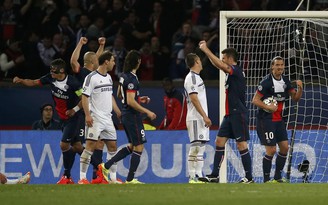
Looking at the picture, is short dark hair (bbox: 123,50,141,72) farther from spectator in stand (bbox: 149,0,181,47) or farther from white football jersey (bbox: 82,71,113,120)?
spectator in stand (bbox: 149,0,181,47)

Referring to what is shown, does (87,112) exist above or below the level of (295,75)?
below

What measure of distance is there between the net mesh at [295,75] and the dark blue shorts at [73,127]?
301 cm

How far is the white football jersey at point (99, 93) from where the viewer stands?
1755 cm

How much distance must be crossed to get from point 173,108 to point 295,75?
2.47 m

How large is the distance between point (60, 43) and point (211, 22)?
128 inches

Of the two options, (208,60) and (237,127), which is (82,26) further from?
(237,127)

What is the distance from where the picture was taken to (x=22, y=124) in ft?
74.8

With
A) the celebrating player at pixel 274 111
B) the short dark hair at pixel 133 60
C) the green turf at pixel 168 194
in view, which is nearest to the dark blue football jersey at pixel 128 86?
the short dark hair at pixel 133 60

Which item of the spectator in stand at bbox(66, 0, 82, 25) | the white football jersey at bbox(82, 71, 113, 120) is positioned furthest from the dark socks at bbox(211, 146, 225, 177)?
the spectator in stand at bbox(66, 0, 82, 25)

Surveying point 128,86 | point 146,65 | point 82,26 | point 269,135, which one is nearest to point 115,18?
point 82,26

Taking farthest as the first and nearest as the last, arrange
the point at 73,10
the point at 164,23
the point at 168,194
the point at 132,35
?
the point at 73,10
the point at 164,23
the point at 132,35
the point at 168,194

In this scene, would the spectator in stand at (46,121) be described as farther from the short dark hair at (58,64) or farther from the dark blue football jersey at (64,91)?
the short dark hair at (58,64)

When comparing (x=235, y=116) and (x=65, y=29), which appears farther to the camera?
(x=65, y=29)

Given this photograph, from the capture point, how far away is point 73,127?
18516 mm
